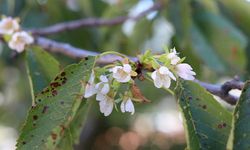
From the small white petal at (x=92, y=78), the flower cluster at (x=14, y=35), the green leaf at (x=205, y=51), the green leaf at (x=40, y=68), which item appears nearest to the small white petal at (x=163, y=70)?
the small white petal at (x=92, y=78)

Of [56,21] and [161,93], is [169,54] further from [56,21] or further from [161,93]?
[161,93]

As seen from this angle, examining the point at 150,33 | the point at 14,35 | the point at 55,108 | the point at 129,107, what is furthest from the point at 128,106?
the point at 150,33

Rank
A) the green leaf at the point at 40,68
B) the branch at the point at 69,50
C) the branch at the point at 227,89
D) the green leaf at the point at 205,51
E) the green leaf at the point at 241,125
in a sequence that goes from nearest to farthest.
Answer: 1. the green leaf at the point at 241,125
2. the branch at the point at 227,89
3. the green leaf at the point at 40,68
4. the branch at the point at 69,50
5. the green leaf at the point at 205,51

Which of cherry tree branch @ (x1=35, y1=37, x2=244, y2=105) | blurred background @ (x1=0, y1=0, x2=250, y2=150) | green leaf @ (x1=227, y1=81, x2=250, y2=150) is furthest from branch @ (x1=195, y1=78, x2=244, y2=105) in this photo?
blurred background @ (x1=0, y1=0, x2=250, y2=150)

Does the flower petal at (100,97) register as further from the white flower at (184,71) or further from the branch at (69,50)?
the branch at (69,50)

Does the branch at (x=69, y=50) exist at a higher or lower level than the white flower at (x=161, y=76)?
higher

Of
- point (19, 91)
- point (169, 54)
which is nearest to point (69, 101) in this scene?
point (169, 54)
